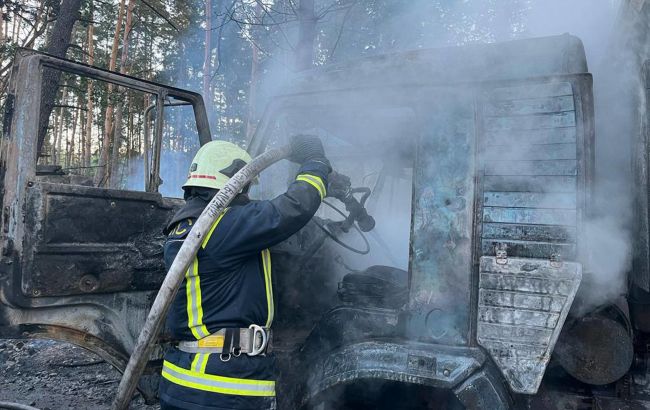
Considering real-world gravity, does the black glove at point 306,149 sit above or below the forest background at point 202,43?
below

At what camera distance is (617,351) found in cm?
228

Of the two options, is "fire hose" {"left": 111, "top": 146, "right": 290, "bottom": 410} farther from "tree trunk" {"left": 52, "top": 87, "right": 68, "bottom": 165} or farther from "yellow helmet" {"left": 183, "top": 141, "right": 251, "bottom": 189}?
"tree trunk" {"left": 52, "top": 87, "right": 68, "bottom": 165}

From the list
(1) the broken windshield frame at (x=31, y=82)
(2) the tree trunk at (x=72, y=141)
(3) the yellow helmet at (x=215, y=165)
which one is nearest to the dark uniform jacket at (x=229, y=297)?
(3) the yellow helmet at (x=215, y=165)

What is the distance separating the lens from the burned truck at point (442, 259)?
2.25 m

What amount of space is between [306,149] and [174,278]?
96cm

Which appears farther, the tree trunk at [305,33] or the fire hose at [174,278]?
the tree trunk at [305,33]

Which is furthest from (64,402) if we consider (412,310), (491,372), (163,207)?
(491,372)

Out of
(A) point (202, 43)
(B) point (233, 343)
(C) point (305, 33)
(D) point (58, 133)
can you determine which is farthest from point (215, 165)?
(D) point (58, 133)

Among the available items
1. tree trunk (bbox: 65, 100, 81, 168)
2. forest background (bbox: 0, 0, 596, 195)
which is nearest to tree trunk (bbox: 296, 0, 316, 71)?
forest background (bbox: 0, 0, 596, 195)

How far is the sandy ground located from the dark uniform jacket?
8.53 ft

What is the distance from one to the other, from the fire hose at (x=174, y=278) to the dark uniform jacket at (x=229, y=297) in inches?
3.2

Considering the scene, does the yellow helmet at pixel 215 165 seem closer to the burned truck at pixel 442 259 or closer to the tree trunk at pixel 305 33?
the burned truck at pixel 442 259

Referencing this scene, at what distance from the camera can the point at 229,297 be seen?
2377 millimetres

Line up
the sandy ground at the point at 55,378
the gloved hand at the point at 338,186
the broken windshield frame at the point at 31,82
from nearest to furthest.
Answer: the broken windshield frame at the point at 31,82 < the gloved hand at the point at 338,186 < the sandy ground at the point at 55,378
